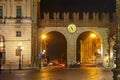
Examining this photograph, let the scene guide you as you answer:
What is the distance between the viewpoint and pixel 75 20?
265 ft

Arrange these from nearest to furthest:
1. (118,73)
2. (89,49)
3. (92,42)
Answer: (118,73)
(92,42)
(89,49)

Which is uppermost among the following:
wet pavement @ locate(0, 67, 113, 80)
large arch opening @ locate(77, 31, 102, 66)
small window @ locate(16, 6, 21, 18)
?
small window @ locate(16, 6, 21, 18)

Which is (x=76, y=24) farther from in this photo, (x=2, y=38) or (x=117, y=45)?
(x=117, y=45)

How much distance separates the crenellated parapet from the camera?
7969 centimetres

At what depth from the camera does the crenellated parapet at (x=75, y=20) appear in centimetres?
7969

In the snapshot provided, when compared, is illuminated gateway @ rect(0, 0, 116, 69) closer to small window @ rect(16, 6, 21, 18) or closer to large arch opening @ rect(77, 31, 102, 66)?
small window @ rect(16, 6, 21, 18)

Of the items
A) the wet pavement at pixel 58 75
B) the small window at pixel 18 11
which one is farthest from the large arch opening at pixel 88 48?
the wet pavement at pixel 58 75

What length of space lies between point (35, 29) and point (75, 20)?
25.8ft

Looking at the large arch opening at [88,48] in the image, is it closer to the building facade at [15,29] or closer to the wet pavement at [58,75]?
the building facade at [15,29]

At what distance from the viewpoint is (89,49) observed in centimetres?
10788

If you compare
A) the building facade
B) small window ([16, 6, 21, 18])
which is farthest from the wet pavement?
small window ([16, 6, 21, 18])

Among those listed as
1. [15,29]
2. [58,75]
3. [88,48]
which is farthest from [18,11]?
[88,48]

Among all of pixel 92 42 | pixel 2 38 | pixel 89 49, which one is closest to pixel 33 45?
pixel 2 38

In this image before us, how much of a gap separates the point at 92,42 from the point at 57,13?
75.1 ft
